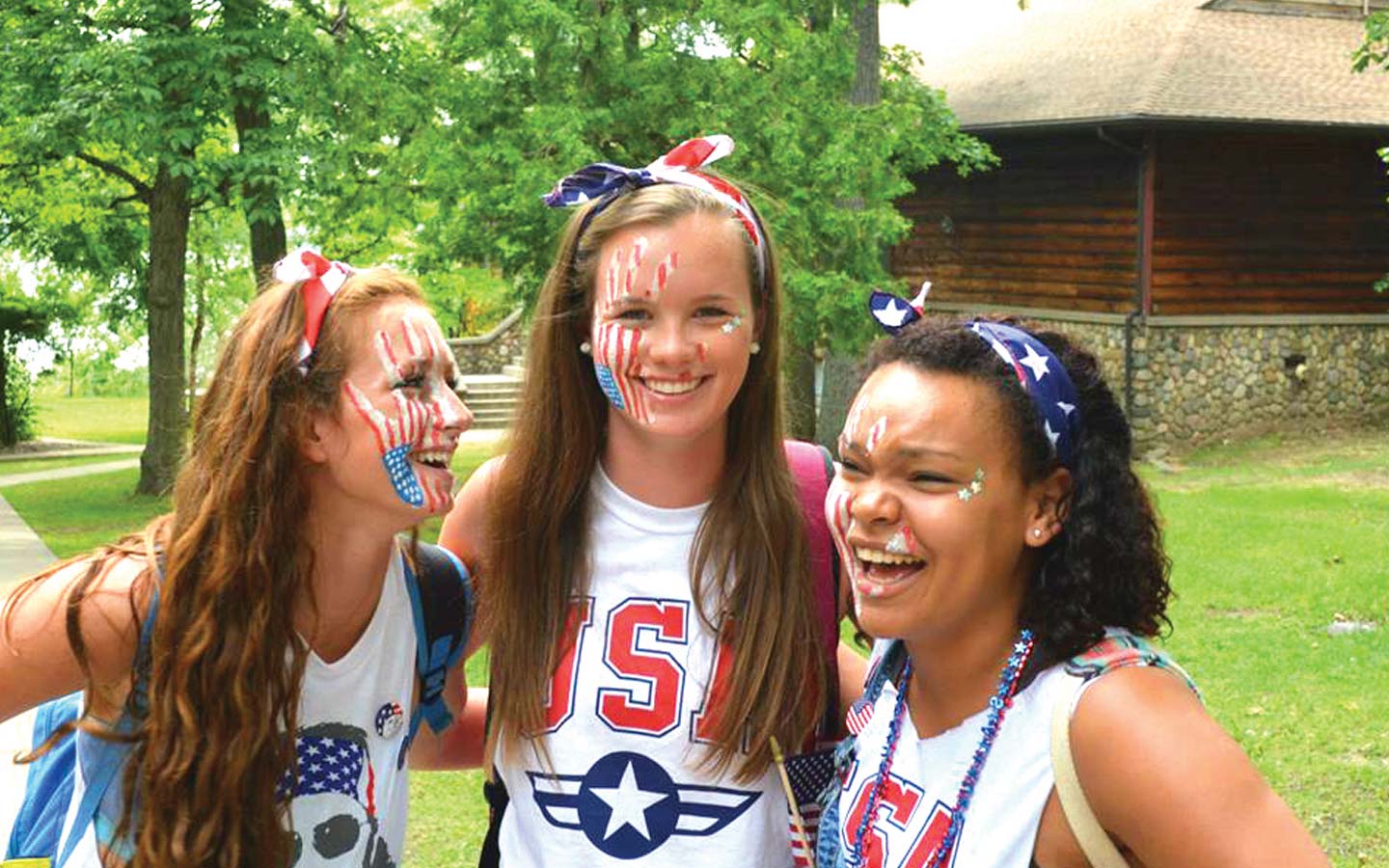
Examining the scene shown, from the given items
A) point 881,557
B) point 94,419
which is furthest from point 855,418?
point 94,419

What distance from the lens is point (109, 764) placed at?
2.29 m

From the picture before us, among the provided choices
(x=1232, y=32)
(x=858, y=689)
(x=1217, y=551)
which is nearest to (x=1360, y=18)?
(x=1232, y=32)

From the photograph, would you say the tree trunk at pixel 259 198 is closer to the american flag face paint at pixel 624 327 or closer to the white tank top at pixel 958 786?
the american flag face paint at pixel 624 327

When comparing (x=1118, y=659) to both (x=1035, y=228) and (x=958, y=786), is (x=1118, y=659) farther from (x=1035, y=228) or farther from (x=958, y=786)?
(x=1035, y=228)

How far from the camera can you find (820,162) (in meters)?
10.7

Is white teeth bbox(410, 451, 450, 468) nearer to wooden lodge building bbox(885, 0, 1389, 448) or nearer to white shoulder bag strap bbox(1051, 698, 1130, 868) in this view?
white shoulder bag strap bbox(1051, 698, 1130, 868)

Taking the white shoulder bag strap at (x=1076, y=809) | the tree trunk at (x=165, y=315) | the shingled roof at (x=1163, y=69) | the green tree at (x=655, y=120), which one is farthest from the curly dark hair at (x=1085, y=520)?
the shingled roof at (x=1163, y=69)

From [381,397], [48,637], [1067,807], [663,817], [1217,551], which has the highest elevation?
[381,397]

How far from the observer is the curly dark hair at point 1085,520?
2090 millimetres

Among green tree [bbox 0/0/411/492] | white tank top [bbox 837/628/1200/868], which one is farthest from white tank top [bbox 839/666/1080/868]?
green tree [bbox 0/0/411/492]

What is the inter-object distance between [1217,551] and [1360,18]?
13.5m

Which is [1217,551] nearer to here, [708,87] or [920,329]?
[708,87]

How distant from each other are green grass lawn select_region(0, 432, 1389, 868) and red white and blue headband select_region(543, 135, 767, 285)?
3.54 metres

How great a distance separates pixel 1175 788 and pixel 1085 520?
0.41 meters
